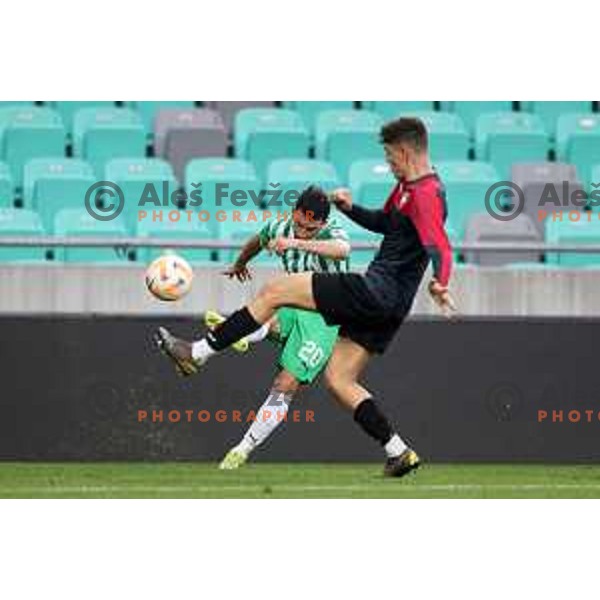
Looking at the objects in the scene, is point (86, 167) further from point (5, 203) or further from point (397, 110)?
point (397, 110)

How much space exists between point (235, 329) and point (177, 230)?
4.51 meters

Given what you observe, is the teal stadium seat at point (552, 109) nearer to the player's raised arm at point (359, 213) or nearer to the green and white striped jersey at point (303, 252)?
the green and white striped jersey at point (303, 252)

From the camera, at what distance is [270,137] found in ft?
55.5

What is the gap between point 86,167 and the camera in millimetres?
16297

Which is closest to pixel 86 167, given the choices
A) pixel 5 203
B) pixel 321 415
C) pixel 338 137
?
pixel 5 203

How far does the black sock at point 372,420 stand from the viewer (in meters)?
11.6

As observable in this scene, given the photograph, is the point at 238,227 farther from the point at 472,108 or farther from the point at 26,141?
the point at 472,108

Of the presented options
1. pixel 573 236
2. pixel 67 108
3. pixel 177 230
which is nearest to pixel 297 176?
pixel 177 230

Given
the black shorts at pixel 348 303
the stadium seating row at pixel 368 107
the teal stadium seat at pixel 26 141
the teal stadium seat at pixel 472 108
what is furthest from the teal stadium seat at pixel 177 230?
the black shorts at pixel 348 303

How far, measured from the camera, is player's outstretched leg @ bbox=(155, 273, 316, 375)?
35.9ft

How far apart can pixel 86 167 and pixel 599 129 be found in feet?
14.7

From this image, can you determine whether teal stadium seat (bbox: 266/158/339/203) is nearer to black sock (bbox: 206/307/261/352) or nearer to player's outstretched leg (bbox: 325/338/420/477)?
player's outstretched leg (bbox: 325/338/420/477)

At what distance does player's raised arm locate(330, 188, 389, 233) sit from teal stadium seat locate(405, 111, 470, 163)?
6.03 metres

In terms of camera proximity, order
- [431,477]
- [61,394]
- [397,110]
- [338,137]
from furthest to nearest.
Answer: [397,110], [338,137], [61,394], [431,477]
